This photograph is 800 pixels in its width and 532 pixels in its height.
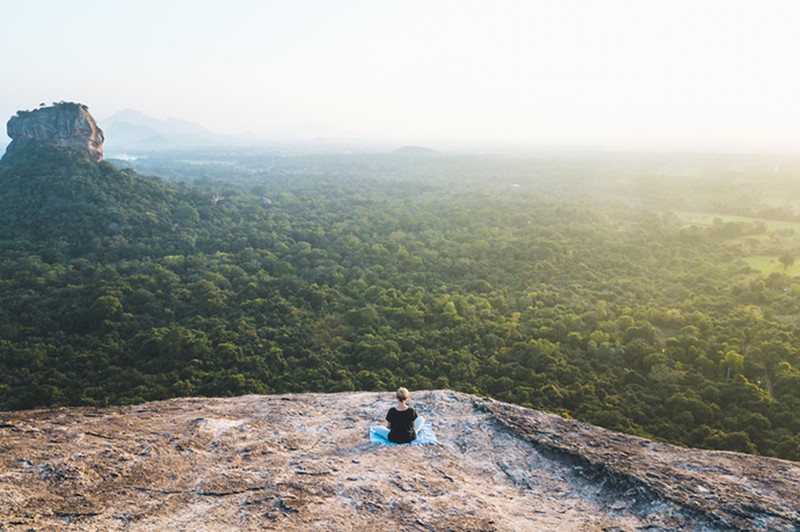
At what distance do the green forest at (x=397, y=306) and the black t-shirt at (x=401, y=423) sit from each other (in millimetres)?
14320

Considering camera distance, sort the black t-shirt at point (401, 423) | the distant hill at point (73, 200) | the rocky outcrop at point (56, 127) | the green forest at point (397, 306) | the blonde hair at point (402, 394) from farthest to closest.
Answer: the rocky outcrop at point (56, 127), the distant hill at point (73, 200), the green forest at point (397, 306), the black t-shirt at point (401, 423), the blonde hair at point (402, 394)

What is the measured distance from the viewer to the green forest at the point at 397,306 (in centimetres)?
2138

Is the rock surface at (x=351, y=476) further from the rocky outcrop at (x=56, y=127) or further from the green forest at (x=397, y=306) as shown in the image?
the rocky outcrop at (x=56, y=127)

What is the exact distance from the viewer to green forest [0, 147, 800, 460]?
2138 centimetres

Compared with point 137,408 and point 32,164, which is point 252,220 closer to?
point 32,164

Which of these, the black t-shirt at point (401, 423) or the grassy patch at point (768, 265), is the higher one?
the black t-shirt at point (401, 423)

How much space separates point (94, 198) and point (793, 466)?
54.1 metres

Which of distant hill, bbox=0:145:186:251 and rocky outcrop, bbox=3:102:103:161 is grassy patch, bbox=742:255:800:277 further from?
rocky outcrop, bbox=3:102:103:161

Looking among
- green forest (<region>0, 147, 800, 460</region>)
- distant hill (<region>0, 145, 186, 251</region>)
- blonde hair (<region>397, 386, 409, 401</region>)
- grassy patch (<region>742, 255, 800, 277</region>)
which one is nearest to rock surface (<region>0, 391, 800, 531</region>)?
blonde hair (<region>397, 386, 409, 401</region>)

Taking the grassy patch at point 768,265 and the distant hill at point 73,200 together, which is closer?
the grassy patch at point 768,265

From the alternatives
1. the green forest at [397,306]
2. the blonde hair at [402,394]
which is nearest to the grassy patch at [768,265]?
the green forest at [397,306]

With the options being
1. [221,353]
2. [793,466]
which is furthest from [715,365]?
[221,353]

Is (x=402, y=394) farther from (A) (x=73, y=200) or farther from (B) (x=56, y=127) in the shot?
(B) (x=56, y=127)

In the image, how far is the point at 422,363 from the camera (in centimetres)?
2391
